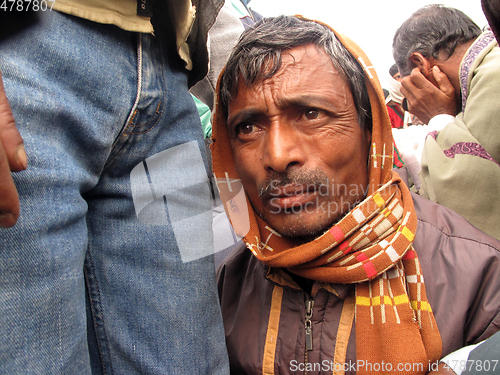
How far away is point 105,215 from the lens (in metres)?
0.88

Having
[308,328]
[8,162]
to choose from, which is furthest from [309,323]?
[8,162]

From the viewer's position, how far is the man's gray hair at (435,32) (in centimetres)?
205

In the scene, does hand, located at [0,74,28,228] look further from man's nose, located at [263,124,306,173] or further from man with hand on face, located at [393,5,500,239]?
man with hand on face, located at [393,5,500,239]

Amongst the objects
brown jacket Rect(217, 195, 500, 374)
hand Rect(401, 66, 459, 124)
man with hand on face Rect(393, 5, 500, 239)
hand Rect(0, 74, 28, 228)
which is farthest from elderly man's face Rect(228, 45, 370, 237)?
hand Rect(401, 66, 459, 124)

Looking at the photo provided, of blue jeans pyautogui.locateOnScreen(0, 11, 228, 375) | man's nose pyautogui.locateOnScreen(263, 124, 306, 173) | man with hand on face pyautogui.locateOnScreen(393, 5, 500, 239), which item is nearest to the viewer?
blue jeans pyautogui.locateOnScreen(0, 11, 228, 375)

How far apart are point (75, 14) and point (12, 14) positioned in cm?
13

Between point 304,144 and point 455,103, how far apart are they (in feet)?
4.66

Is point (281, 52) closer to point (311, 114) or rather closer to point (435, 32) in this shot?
point (311, 114)

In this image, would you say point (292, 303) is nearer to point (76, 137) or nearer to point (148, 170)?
point (148, 170)

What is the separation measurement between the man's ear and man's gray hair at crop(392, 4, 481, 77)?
22 millimetres

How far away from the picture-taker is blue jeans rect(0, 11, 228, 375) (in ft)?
2.12

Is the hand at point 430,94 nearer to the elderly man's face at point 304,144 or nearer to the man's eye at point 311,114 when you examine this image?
the elderly man's face at point 304,144

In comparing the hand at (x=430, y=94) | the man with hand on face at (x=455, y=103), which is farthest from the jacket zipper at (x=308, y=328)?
the hand at (x=430, y=94)

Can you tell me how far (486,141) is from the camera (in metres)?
1.68
